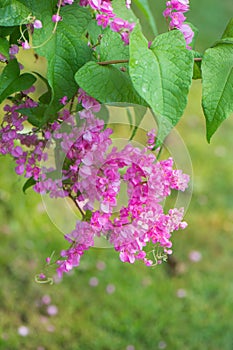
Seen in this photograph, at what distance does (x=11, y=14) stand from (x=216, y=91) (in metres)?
0.23

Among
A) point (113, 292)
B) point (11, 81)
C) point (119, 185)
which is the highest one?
point (11, 81)

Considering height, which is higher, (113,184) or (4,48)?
(4,48)

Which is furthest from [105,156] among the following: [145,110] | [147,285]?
[147,285]

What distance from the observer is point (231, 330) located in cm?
193

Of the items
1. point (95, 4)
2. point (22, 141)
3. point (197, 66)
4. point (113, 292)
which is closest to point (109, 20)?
point (95, 4)

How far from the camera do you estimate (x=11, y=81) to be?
2.33ft

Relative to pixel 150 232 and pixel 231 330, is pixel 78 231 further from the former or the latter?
pixel 231 330

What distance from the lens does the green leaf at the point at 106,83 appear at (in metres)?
0.64

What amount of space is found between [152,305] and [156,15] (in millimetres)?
2470

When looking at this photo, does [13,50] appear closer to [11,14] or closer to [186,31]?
[11,14]

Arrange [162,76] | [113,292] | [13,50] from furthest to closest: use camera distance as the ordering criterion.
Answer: [113,292]
[13,50]
[162,76]

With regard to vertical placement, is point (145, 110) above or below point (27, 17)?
below

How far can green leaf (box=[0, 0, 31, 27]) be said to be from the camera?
0.65 meters

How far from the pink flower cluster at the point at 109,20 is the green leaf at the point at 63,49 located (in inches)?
1.8
